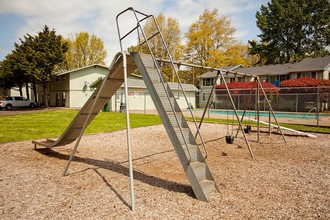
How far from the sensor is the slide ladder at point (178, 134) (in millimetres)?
4445

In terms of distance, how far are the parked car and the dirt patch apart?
90.0ft

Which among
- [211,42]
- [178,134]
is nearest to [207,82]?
[211,42]

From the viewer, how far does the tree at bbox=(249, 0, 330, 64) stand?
44.8 metres

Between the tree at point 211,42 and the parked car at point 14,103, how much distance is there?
2694 cm

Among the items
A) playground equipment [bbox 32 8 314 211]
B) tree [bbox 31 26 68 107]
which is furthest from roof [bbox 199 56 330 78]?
playground equipment [bbox 32 8 314 211]

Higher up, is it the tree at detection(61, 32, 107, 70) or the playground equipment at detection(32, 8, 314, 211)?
the tree at detection(61, 32, 107, 70)

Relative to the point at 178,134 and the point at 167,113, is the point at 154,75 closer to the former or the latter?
the point at 167,113

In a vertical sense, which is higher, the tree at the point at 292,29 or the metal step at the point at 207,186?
the tree at the point at 292,29

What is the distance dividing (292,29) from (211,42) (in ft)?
57.3

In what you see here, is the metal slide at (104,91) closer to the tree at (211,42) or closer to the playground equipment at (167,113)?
the playground equipment at (167,113)

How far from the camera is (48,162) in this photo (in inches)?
274

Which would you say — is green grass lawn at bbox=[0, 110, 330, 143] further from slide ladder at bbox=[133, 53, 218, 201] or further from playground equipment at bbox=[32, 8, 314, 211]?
slide ladder at bbox=[133, 53, 218, 201]

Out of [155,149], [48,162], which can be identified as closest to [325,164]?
[155,149]

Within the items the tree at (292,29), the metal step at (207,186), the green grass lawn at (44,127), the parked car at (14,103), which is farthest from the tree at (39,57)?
the tree at (292,29)
